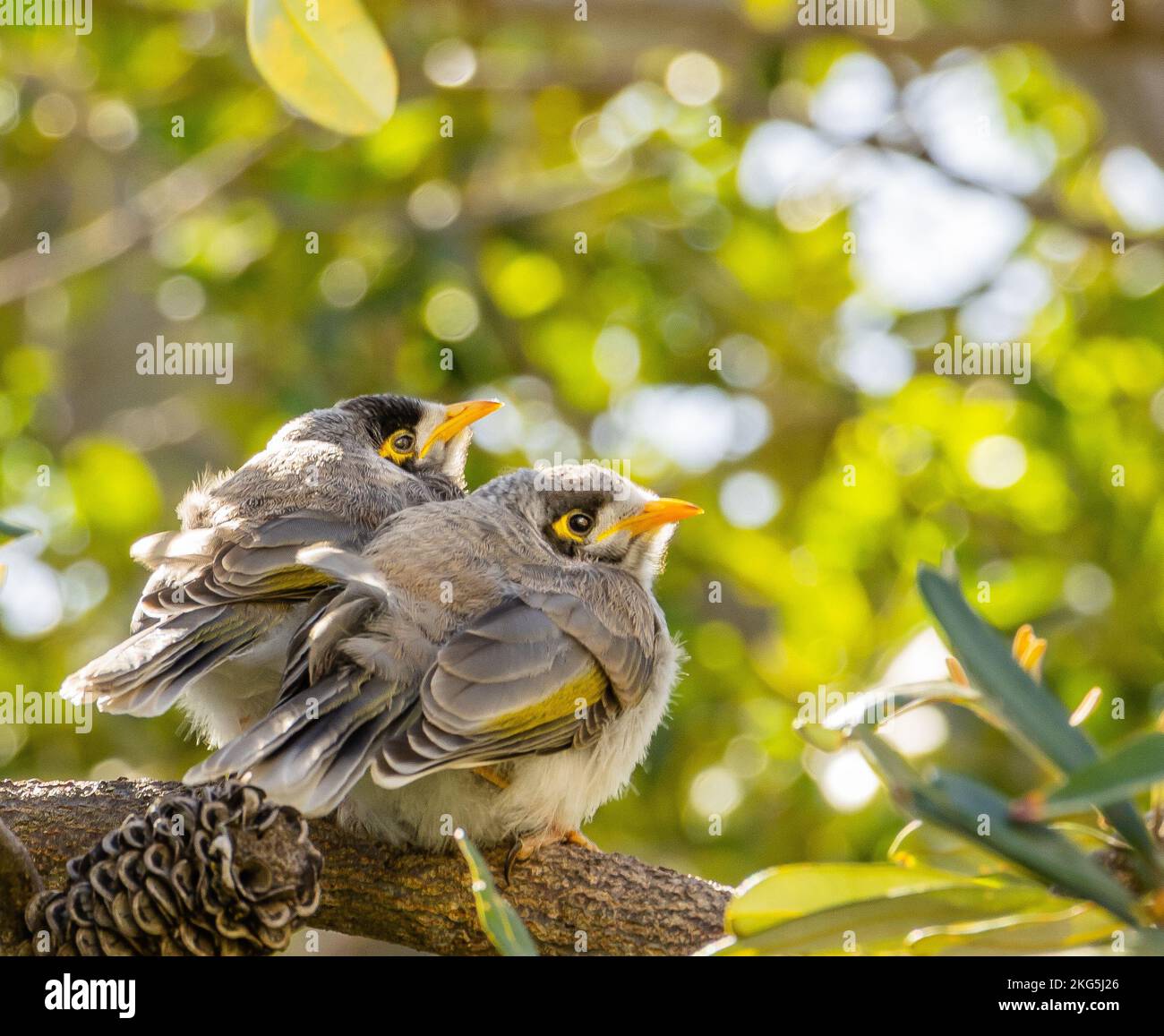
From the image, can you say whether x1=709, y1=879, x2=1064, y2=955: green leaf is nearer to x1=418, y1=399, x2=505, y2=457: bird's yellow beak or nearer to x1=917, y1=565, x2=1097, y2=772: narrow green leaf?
x1=917, y1=565, x2=1097, y2=772: narrow green leaf

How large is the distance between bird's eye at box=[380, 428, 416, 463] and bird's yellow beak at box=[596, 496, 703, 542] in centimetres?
85

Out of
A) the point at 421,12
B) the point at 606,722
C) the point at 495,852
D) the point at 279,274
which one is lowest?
the point at 495,852

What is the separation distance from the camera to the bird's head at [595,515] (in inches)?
146

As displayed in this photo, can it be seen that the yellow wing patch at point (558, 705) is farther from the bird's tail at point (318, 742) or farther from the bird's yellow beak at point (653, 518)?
the bird's yellow beak at point (653, 518)

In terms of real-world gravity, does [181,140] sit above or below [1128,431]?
above

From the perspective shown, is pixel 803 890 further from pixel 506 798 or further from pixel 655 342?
pixel 655 342

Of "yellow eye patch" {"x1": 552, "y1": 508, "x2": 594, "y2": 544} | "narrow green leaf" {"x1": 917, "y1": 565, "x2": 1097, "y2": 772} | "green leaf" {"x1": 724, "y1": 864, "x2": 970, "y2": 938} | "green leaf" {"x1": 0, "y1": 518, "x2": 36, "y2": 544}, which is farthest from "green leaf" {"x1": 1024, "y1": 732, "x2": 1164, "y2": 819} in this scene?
"yellow eye patch" {"x1": 552, "y1": 508, "x2": 594, "y2": 544}

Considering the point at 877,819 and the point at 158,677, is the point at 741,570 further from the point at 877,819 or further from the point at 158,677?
the point at 158,677

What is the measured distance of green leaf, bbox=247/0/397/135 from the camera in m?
2.52

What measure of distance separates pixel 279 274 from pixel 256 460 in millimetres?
3733

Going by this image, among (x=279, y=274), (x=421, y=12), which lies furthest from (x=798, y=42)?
(x=279, y=274)

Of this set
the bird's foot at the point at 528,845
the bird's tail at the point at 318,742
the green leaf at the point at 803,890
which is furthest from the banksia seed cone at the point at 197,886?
the green leaf at the point at 803,890

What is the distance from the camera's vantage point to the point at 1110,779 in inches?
65.7

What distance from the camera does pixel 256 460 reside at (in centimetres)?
392
